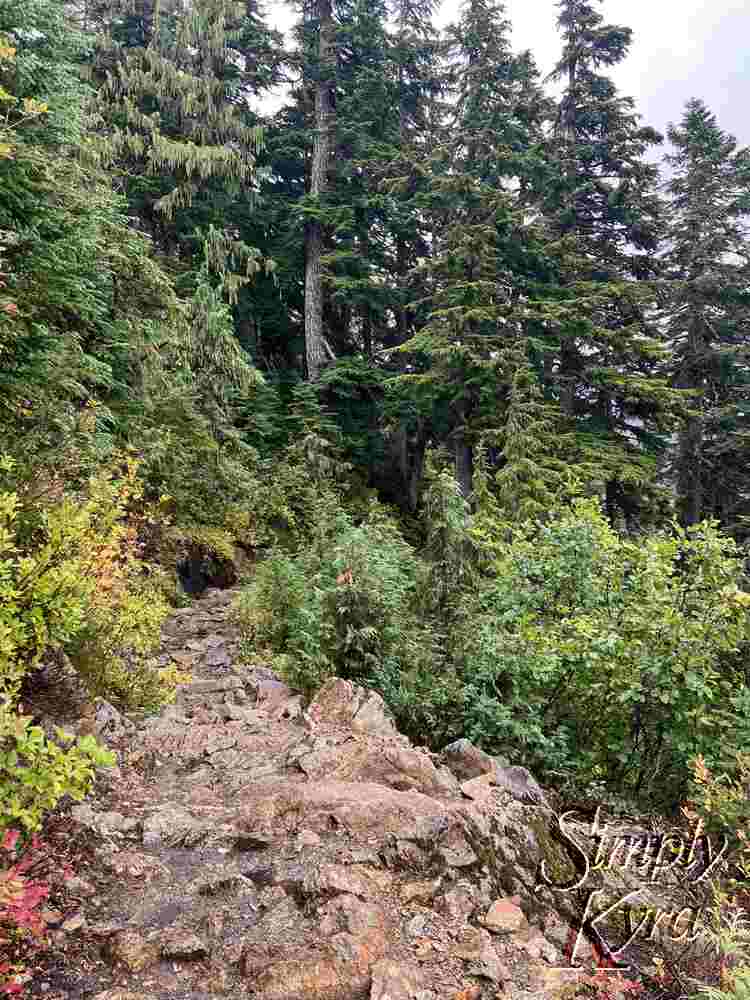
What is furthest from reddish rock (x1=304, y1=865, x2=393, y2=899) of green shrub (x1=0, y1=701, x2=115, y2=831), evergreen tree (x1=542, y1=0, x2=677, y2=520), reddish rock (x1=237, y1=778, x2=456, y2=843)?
evergreen tree (x1=542, y1=0, x2=677, y2=520)

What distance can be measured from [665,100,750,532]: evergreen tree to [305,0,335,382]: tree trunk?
12.2 metres

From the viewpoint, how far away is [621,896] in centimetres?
430

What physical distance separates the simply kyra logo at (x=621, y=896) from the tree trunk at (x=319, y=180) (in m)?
17.4

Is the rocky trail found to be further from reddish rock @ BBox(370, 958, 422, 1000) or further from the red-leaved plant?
the red-leaved plant

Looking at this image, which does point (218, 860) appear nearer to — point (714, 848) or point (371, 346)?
point (714, 848)

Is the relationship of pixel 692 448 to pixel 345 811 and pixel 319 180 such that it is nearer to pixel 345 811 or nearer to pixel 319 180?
pixel 319 180

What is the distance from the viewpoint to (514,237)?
1803 cm

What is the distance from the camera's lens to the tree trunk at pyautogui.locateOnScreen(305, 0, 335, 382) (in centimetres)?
2111

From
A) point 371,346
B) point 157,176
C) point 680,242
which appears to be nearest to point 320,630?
point 157,176

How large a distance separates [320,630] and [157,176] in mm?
17336

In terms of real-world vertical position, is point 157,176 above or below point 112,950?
above

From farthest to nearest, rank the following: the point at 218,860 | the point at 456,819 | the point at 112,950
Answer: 1. the point at 456,819
2. the point at 218,860
3. the point at 112,950

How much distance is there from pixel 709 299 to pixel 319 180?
14.7 metres

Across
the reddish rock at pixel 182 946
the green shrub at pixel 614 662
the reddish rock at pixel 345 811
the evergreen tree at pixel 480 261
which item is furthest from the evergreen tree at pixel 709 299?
the reddish rock at pixel 182 946
